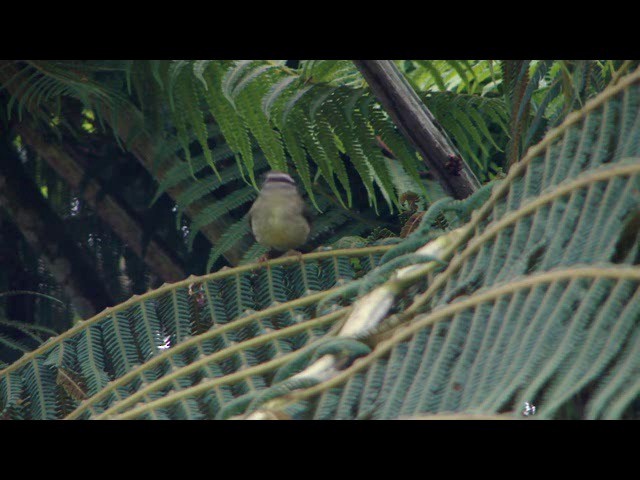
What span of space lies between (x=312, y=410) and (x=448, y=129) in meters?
1.63

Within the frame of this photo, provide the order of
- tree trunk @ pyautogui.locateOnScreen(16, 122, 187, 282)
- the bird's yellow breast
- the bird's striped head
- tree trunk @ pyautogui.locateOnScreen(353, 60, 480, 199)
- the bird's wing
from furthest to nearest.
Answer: tree trunk @ pyautogui.locateOnScreen(16, 122, 187, 282)
the bird's wing
the bird's striped head
the bird's yellow breast
tree trunk @ pyautogui.locateOnScreen(353, 60, 480, 199)

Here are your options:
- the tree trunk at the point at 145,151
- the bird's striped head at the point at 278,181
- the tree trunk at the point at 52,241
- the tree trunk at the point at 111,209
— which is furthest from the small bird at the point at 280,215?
the tree trunk at the point at 52,241

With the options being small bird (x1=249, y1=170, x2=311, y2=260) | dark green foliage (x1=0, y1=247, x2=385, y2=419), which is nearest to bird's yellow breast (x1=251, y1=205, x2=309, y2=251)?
small bird (x1=249, y1=170, x2=311, y2=260)

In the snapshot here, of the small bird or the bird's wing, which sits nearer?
the small bird

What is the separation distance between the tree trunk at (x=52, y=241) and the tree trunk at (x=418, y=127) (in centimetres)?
170

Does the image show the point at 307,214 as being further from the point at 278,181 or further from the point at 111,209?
the point at 111,209

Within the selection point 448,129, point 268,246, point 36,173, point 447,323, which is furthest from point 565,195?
point 36,173

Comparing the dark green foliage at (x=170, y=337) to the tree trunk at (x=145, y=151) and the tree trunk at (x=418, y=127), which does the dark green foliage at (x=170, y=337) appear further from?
the tree trunk at (x=145, y=151)

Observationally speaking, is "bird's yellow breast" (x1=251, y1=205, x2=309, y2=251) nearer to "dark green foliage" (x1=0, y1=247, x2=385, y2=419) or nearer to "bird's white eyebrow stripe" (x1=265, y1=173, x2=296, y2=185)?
"bird's white eyebrow stripe" (x1=265, y1=173, x2=296, y2=185)

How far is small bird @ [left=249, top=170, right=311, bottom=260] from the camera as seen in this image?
2865 millimetres

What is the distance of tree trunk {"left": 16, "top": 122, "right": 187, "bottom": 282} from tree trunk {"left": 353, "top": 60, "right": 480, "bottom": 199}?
1387 mm

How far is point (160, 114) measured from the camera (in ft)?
10.2

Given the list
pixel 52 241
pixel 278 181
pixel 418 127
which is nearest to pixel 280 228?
pixel 278 181
